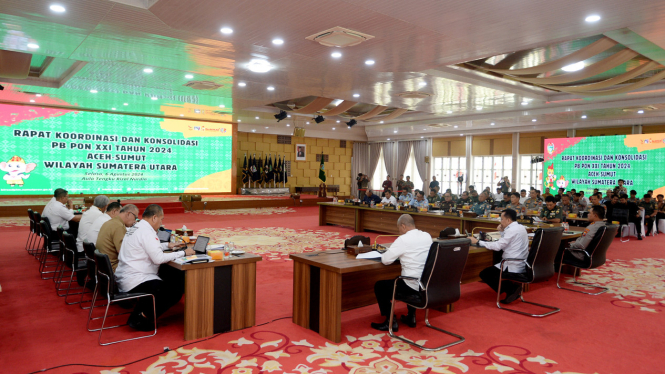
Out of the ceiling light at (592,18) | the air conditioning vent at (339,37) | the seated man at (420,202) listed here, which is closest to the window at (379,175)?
the seated man at (420,202)

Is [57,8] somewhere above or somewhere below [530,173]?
above

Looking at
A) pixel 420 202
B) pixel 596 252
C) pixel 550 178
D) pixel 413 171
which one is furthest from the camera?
pixel 413 171

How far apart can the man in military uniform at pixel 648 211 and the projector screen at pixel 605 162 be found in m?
2.72

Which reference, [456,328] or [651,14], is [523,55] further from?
[456,328]

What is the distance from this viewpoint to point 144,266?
12.4 ft

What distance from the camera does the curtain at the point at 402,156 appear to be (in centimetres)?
2096

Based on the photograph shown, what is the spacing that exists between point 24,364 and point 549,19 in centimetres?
595

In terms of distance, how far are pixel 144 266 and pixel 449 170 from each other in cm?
1717

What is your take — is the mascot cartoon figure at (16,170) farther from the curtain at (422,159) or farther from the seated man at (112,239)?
the curtain at (422,159)

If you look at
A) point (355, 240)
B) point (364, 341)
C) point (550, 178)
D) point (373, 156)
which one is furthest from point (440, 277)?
point (373, 156)

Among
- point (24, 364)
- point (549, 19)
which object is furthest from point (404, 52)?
point (24, 364)

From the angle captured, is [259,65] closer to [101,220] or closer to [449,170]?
[101,220]

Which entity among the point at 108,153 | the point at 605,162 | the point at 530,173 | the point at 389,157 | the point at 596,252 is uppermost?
the point at 389,157

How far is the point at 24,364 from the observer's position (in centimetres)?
318
